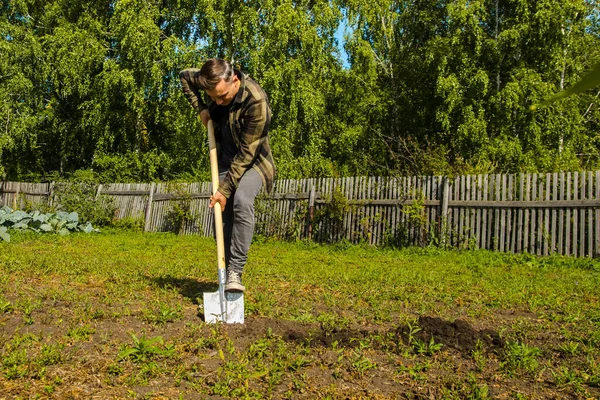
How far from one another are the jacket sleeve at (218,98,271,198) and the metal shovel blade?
80 cm

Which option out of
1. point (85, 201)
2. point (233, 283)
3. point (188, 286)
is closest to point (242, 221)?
point (233, 283)

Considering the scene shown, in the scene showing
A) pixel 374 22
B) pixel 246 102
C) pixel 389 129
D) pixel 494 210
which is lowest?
pixel 494 210

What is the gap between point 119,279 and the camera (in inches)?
222

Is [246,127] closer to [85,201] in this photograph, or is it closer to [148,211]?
[148,211]

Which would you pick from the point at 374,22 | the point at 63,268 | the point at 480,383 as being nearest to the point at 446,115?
the point at 374,22

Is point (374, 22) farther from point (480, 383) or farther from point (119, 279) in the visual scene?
point (480, 383)

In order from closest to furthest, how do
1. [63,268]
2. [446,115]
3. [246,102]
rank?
A: 1. [246,102]
2. [63,268]
3. [446,115]

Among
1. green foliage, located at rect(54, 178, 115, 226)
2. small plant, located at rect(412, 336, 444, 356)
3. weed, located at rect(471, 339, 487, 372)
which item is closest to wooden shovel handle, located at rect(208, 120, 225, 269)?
small plant, located at rect(412, 336, 444, 356)

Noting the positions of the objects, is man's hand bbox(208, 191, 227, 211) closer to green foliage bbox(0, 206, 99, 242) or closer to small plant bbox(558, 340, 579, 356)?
small plant bbox(558, 340, 579, 356)

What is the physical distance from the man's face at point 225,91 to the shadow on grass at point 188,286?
5.35 ft

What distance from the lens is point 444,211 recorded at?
34.9 ft

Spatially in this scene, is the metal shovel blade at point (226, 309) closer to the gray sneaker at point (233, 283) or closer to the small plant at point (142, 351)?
the gray sneaker at point (233, 283)

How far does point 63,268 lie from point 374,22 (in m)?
22.3

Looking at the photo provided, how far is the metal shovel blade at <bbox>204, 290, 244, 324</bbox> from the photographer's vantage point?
394 cm
